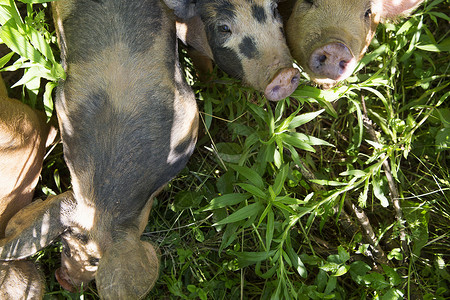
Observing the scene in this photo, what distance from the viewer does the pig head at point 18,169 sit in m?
2.68

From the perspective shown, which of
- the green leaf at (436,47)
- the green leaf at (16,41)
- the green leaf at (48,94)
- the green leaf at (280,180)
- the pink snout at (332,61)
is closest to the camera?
the green leaf at (16,41)

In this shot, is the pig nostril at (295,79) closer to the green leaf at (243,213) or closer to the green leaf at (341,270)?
the green leaf at (243,213)

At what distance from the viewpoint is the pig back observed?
2578 millimetres

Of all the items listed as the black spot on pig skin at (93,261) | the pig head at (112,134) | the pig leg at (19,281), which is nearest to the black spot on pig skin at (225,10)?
the pig head at (112,134)

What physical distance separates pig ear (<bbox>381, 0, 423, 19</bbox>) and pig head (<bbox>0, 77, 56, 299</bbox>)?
2.16 m

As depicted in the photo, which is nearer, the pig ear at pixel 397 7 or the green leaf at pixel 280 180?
the green leaf at pixel 280 180

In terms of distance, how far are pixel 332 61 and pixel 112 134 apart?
1.17 m

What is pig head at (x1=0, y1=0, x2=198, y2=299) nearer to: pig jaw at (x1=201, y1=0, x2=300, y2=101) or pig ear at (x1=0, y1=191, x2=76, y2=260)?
pig ear at (x1=0, y1=191, x2=76, y2=260)

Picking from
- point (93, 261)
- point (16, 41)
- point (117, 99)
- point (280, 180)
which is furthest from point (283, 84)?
point (93, 261)

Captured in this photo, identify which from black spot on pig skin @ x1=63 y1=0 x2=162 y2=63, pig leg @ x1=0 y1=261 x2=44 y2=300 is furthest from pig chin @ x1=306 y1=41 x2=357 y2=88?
pig leg @ x1=0 y1=261 x2=44 y2=300

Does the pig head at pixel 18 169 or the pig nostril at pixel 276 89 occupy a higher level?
the pig nostril at pixel 276 89

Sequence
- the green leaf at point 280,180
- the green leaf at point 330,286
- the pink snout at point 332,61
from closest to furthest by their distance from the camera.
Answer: the pink snout at point 332,61
the green leaf at point 280,180
the green leaf at point 330,286

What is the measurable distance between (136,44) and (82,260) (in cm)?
123

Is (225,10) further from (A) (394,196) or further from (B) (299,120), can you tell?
(A) (394,196)
